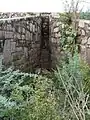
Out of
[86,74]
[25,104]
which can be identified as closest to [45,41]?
[86,74]

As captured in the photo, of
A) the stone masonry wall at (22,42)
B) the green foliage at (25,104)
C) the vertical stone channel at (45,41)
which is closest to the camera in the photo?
the green foliage at (25,104)

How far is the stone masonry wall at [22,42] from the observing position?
5.57 metres

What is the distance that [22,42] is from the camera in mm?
6055

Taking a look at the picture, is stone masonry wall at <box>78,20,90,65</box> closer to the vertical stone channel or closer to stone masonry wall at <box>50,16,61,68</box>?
stone masonry wall at <box>50,16,61,68</box>

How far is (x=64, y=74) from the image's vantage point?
4992 mm

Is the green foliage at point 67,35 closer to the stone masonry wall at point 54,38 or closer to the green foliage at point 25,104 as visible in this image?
the stone masonry wall at point 54,38

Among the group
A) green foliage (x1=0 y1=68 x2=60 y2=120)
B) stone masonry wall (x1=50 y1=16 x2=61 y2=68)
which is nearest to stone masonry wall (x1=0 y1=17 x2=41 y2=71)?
stone masonry wall (x1=50 y1=16 x2=61 y2=68)

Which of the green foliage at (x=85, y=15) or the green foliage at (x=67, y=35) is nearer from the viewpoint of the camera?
the green foliage at (x=67, y=35)

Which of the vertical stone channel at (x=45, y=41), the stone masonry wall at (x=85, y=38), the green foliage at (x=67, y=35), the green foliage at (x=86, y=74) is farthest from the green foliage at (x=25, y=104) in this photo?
the vertical stone channel at (x=45, y=41)

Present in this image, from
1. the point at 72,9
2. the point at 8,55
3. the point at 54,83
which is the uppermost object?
the point at 72,9

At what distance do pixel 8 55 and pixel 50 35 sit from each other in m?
1.53

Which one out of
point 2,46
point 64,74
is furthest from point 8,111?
point 2,46

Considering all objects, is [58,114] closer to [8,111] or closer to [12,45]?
[8,111]

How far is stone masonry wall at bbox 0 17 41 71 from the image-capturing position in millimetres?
5570
